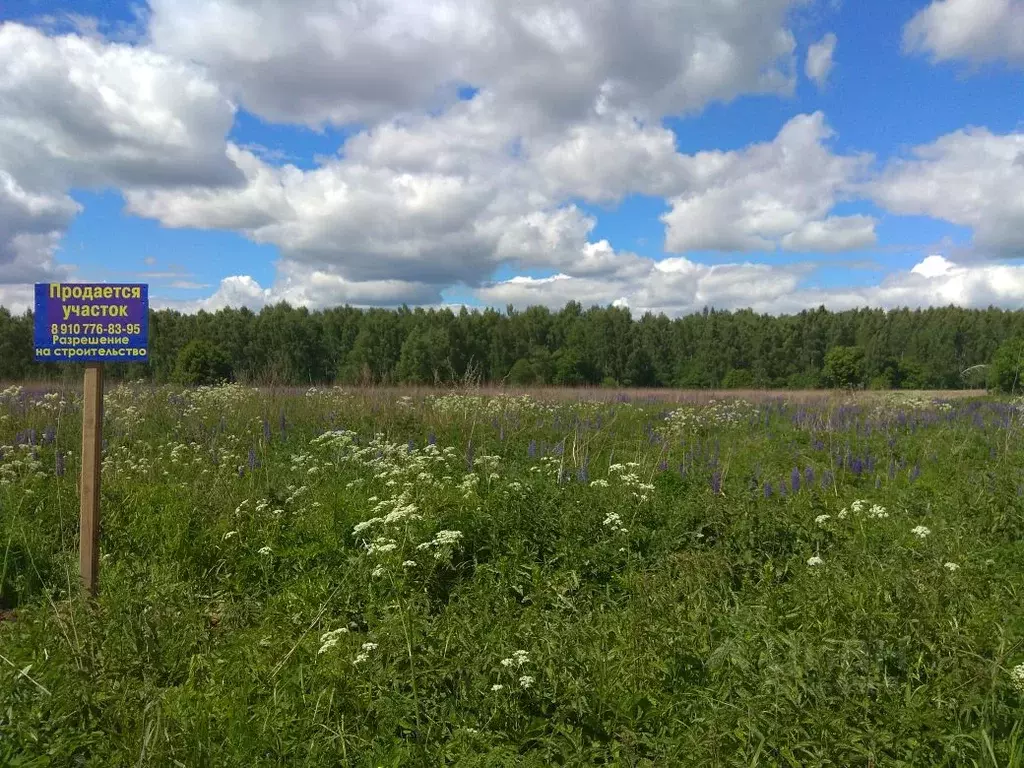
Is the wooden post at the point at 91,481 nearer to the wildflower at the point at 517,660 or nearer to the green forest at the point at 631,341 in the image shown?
the wildflower at the point at 517,660

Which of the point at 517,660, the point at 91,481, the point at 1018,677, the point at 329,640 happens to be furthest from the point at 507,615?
the point at 91,481

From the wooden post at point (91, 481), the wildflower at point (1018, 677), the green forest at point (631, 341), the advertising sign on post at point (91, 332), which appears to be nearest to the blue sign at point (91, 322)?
the advertising sign on post at point (91, 332)

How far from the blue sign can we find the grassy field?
144 centimetres

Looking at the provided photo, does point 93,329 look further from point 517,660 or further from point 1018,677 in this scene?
point 1018,677

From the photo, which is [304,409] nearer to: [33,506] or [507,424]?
[507,424]

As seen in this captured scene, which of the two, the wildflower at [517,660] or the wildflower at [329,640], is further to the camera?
the wildflower at [329,640]

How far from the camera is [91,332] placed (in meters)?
4.64

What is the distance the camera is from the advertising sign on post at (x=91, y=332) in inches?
181

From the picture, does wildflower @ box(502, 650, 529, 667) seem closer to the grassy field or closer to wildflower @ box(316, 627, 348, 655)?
the grassy field

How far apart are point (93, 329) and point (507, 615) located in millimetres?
3413

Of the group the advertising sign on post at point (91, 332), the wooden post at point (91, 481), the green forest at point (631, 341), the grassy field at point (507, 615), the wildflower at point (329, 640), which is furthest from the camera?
the green forest at point (631, 341)

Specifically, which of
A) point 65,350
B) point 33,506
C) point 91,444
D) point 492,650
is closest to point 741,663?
point 492,650

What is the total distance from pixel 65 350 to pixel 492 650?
11.7 feet

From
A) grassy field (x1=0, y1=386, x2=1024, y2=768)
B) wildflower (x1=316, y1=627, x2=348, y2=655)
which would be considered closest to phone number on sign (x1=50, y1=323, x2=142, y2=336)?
grassy field (x1=0, y1=386, x2=1024, y2=768)
